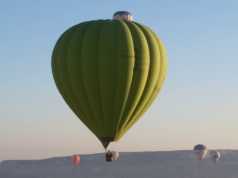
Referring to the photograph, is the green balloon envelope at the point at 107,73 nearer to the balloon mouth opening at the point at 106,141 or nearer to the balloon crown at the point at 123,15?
the balloon mouth opening at the point at 106,141

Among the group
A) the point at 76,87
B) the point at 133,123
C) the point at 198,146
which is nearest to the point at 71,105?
the point at 76,87

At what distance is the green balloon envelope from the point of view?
37406mm

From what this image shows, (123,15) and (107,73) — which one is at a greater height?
(123,15)

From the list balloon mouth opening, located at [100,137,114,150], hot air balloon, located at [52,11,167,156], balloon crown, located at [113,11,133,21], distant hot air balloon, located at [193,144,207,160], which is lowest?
distant hot air balloon, located at [193,144,207,160]

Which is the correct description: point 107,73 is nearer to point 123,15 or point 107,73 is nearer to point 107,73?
point 107,73

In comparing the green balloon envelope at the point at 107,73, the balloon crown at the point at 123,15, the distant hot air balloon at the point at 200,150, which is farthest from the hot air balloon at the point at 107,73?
the distant hot air balloon at the point at 200,150

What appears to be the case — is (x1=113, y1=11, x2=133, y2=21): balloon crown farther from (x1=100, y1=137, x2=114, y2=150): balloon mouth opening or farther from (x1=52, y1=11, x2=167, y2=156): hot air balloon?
(x1=100, y1=137, x2=114, y2=150): balloon mouth opening

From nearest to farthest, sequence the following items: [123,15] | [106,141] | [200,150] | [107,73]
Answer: [106,141] < [107,73] < [123,15] < [200,150]

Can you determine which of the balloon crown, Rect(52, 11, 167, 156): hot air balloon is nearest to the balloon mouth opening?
Rect(52, 11, 167, 156): hot air balloon

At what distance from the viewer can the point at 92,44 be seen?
1484 inches

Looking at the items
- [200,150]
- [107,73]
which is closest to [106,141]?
[107,73]

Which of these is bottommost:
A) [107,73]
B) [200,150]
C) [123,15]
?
[200,150]

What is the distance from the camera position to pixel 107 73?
123 ft

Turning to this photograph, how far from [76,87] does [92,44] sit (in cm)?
280
